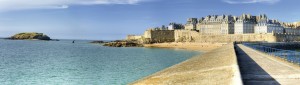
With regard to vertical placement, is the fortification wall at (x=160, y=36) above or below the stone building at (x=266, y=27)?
below

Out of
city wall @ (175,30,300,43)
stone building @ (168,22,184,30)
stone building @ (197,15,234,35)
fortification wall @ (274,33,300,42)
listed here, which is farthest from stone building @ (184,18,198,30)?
fortification wall @ (274,33,300,42)

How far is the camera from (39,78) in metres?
25.7

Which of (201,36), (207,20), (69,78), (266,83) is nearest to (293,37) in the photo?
(201,36)

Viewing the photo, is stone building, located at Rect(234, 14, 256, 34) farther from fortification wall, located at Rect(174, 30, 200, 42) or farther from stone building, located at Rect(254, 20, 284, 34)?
fortification wall, located at Rect(174, 30, 200, 42)

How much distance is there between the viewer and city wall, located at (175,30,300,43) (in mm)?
98062

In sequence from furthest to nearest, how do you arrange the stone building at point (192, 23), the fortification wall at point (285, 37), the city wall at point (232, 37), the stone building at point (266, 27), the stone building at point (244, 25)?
the stone building at point (192, 23)
the stone building at point (244, 25)
the stone building at point (266, 27)
the city wall at point (232, 37)
the fortification wall at point (285, 37)

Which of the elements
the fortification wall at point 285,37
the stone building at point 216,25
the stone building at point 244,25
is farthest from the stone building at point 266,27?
the stone building at point 216,25

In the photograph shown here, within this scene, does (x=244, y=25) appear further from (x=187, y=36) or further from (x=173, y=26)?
(x=173, y=26)

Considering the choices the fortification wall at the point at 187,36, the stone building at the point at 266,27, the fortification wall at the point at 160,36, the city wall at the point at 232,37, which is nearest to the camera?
the city wall at the point at 232,37

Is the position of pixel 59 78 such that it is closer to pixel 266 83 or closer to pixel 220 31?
pixel 266 83

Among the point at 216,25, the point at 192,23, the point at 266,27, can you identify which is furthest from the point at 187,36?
the point at 192,23

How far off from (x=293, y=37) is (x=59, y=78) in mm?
94503

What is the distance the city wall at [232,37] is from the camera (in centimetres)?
9806

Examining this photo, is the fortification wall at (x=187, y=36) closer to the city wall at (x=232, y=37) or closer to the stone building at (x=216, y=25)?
the city wall at (x=232, y=37)
